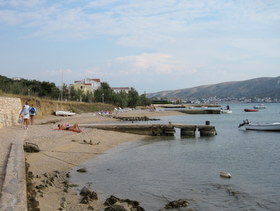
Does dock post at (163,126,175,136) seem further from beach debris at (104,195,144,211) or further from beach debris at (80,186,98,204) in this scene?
beach debris at (104,195,144,211)

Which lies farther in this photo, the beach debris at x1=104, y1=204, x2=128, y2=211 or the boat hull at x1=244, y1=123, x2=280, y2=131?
the boat hull at x1=244, y1=123, x2=280, y2=131

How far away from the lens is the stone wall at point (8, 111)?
76.1 feet

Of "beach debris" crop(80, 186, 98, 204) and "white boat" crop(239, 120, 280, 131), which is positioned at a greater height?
"beach debris" crop(80, 186, 98, 204)

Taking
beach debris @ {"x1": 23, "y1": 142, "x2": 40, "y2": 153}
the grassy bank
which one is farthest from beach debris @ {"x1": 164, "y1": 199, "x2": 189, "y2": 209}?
the grassy bank

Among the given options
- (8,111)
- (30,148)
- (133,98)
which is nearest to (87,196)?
(30,148)

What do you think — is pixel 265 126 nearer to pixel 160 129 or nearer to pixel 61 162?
pixel 160 129

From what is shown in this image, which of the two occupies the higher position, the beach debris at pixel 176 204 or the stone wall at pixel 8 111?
the stone wall at pixel 8 111

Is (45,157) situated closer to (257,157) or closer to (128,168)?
(128,168)

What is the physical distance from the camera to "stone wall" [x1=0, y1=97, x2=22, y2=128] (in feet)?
76.1

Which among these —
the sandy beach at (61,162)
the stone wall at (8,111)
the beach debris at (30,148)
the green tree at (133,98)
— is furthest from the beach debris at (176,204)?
the green tree at (133,98)

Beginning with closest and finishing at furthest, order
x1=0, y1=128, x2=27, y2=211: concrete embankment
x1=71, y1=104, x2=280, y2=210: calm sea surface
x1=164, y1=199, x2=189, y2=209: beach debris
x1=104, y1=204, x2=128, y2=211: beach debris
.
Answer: x1=0, y1=128, x2=27, y2=211: concrete embankment → x1=104, y1=204, x2=128, y2=211: beach debris → x1=164, y1=199, x2=189, y2=209: beach debris → x1=71, y1=104, x2=280, y2=210: calm sea surface

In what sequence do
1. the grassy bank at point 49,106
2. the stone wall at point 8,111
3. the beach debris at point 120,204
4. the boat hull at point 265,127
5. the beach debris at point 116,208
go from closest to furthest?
the beach debris at point 116,208 → the beach debris at point 120,204 → the stone wall at point 8,111 → the boat hull at point 265,127 → the grassy bank at point 49,106

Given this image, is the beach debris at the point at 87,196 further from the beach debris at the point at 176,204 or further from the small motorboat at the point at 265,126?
the small motorboat at the point at 265,126

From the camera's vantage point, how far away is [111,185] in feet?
Result: 43.7
